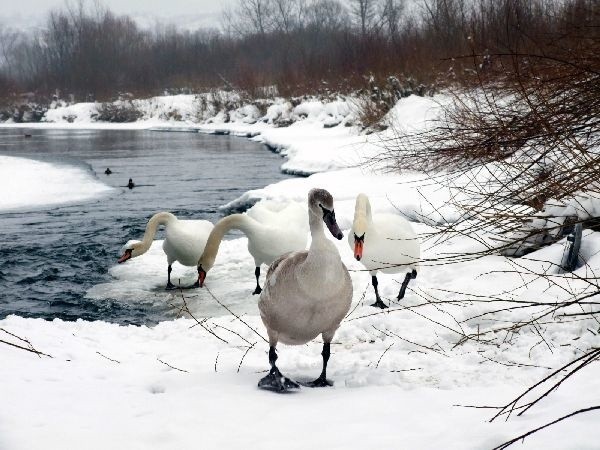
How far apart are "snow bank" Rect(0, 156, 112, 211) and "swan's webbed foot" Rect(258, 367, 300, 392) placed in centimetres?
988

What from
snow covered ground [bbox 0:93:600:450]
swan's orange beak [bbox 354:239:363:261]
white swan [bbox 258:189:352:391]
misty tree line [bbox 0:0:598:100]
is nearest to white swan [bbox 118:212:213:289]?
snow covered ground [bbox 0:93:600:450]

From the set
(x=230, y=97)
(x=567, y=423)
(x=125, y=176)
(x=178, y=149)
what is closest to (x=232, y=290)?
(x=567, y=423)

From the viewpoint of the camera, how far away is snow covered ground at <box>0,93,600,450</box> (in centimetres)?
257

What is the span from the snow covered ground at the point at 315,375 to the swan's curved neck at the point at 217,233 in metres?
0.42

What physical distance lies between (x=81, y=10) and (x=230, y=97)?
5208 cm

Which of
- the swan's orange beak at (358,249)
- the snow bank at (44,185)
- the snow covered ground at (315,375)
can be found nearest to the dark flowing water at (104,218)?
the snow bank at (44,185)

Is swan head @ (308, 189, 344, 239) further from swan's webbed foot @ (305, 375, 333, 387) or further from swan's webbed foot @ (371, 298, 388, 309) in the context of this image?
swan's webbed foot @ (371, 298, 388, 309)

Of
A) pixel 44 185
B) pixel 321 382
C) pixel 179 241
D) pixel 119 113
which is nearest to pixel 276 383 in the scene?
pixel 321 382

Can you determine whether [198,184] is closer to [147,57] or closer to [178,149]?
[178,149]

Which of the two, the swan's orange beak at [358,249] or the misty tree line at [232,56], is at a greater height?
the misty tree line at [232,56]

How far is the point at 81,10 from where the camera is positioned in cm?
8250

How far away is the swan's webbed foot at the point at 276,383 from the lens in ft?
11.0

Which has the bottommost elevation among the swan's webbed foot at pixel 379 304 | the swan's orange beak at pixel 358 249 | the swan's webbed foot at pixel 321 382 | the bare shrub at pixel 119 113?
the swan's webbed foot at pixel 379 304

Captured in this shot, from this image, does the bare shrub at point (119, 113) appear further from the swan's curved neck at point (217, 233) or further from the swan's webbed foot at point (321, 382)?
the swan's webbed foot at point (321, 382)
